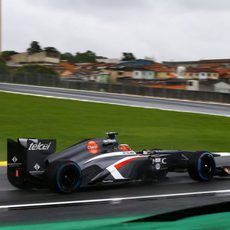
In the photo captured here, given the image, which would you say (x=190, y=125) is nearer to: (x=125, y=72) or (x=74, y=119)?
(x=74, y=119)

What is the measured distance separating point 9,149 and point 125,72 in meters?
121

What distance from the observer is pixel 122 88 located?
168 feet

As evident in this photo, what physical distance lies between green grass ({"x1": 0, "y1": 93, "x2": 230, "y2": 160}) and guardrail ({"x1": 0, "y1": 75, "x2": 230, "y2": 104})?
15.3m

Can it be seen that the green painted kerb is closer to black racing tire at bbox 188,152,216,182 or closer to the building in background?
black racing tire at bbox 188,152,216,182

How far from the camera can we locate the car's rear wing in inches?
317

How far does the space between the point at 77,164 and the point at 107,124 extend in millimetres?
15218

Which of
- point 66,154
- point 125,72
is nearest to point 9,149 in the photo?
point 66,154

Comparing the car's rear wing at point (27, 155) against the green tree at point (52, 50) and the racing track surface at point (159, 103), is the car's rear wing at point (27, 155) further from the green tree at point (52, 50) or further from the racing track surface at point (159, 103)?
the green tree at point (52, 50)

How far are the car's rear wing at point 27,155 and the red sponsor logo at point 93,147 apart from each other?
31.0 inches

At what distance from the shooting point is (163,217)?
22.0ft

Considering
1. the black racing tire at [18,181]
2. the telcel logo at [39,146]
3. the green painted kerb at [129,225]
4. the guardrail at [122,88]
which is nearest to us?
the green painted kerb at [129,225]

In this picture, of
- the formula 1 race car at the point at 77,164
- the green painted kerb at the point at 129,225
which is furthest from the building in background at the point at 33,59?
the green painted kerb at the point at 129,225

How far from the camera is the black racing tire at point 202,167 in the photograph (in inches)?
381

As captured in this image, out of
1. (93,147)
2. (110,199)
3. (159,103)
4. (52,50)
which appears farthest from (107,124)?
(52,50)
